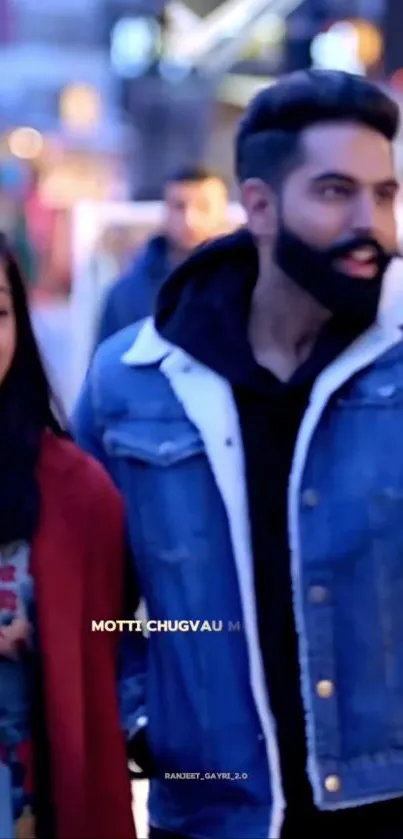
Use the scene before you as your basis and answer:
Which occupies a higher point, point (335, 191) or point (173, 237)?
point (335, 191)

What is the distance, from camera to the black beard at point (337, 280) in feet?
2.53

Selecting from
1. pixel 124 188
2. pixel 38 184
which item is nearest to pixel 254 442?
pixel 38 184

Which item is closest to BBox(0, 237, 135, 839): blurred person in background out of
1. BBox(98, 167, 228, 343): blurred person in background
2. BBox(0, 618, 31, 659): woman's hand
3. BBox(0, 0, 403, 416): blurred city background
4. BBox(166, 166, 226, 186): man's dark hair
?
BBox(0, 618, 31, 659): woman's hand

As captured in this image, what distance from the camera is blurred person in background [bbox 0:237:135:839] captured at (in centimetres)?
73

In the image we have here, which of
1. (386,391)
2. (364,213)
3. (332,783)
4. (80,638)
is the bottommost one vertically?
(332,783)

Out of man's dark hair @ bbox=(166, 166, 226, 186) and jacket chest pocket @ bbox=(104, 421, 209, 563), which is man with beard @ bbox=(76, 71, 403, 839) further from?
man's dark hair @ bbox=(166, 166, 226, 186)

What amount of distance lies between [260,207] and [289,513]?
192 mm

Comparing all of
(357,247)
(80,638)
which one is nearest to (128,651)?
(80,638)

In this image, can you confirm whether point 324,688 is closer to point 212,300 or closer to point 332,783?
point 332,783

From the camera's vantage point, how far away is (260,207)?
0.82 metres

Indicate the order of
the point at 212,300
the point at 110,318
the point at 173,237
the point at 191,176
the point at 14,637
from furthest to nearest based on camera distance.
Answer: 1. the point at 191,176
2. the point at 173,237
3. the point at 110,318
4. the point at 212,300
5. the point at 14,637

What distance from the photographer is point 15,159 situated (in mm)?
5809

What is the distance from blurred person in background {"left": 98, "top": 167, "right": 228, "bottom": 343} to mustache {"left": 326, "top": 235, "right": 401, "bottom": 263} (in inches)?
27.5

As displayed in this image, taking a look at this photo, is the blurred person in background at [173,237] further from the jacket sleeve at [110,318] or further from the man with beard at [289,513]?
the man with beard at [289,513]
